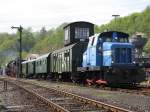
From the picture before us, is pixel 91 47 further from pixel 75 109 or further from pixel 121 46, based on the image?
pixel 75 109

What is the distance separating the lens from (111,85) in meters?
25.2

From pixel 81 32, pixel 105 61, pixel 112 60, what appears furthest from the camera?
pixel 81 32

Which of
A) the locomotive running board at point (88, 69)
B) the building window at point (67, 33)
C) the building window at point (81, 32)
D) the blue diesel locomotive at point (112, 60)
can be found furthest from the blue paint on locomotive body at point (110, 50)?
the building window at point (67, 33)

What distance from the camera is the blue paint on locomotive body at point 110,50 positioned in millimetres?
24281

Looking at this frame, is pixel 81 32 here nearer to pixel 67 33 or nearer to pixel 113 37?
pixel 67 33

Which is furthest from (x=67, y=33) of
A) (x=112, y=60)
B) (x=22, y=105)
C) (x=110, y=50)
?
(x=22, y=105)

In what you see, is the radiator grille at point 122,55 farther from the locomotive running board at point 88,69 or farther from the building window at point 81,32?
the building window at point 81,32

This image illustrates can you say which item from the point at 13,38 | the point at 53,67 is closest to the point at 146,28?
the point at 13,38

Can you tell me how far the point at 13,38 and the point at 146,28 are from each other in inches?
2943

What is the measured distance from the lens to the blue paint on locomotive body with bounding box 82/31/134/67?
956 inches

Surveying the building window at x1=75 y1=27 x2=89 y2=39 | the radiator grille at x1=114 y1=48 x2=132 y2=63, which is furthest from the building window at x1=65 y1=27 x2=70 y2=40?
the radiator grille at x1=114 y1=48 x2=132 y2=63

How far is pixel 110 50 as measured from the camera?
24391 millimetres

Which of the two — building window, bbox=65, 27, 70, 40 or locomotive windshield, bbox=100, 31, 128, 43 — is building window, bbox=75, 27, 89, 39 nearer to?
building window, bbox=65, 27, 70, 40

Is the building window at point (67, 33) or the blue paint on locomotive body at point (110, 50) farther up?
the building window at point (67, 33)
